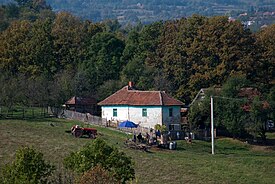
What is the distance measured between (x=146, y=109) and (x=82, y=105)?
9.14m

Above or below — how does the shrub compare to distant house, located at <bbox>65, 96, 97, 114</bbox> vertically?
below

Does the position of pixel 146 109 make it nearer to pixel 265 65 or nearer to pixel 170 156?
pixel 170 156

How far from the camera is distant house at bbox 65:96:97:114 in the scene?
69938 mm

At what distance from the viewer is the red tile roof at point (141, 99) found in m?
63.4

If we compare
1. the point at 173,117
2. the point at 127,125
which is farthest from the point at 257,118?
the point at 127,125

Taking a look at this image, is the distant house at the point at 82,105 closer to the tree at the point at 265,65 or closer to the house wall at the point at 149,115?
the house wall at the point at 149,115

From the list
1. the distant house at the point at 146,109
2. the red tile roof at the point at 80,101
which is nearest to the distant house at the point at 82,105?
the red tile roof at the point at 80,101

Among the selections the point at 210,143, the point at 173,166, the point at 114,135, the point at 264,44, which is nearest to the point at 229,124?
the point at 210,143

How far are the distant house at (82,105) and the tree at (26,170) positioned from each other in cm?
3581

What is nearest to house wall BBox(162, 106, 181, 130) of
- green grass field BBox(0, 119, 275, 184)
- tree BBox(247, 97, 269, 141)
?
green grass field BBox(0, 119, 275, 184)

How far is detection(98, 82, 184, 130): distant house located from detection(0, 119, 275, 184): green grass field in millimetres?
4780

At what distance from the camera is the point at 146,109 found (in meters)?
63.6

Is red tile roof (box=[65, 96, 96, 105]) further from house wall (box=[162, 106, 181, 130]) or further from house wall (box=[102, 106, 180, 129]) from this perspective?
house wall (box=[162, 106, 181, 130])

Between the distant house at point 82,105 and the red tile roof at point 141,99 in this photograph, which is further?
the distant house at point 82,105
